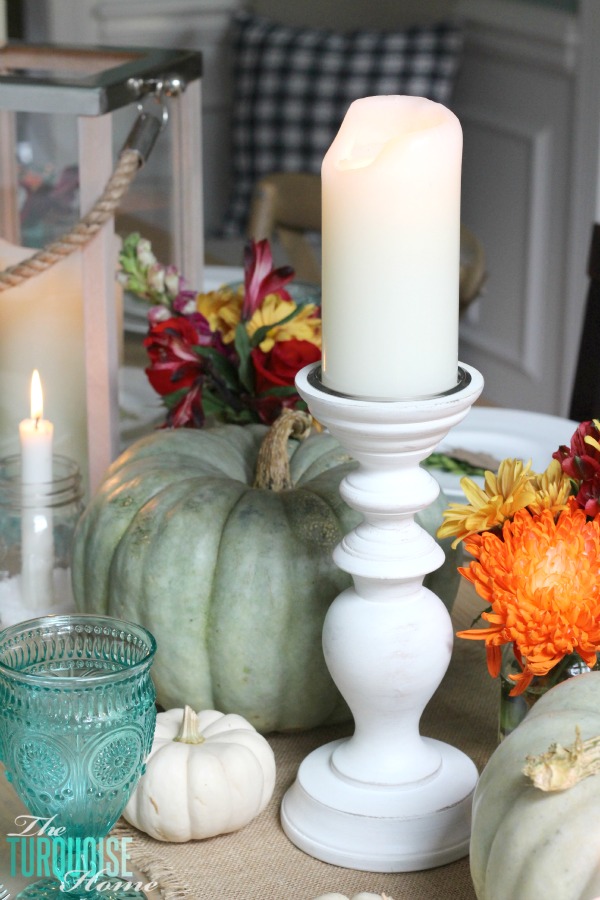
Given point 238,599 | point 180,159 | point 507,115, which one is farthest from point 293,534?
point 507,115

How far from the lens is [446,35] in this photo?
3.37 m

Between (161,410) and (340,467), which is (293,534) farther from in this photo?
(161,410)

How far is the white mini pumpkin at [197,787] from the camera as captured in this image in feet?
2.33

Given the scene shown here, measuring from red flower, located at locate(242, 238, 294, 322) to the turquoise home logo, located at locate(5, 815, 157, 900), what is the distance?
1.70 feet

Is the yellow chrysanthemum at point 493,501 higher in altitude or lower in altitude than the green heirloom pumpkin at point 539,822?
higher

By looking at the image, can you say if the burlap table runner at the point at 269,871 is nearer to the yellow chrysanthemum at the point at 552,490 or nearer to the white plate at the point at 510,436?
the yellow chrysanthemum at the point at 552,490

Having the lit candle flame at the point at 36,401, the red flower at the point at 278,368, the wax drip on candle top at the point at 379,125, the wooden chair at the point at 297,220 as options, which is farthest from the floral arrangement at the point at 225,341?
the wooden chair at the point at 297,220

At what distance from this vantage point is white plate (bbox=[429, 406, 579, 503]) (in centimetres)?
120

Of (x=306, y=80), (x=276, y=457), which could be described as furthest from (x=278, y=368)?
(x=306, y=80)

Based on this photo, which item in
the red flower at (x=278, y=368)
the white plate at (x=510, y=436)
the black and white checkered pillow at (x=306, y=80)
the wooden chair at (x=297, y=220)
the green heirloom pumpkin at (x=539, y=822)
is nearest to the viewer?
the green heirloom pumpkin at (x=539, y=822)

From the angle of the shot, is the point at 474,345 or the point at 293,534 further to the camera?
the point at 474,345

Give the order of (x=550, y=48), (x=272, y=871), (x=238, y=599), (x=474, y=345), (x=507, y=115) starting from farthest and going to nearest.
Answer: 1. (x=474, y=345)
2. (x=507, y=115)
3. (x=550, y=48)
4. (x=238, y=599)
5. (x=272, y=871)

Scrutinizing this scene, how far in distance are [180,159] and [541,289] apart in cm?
214

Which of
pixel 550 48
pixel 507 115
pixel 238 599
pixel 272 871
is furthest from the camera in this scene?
pixel 507 115
